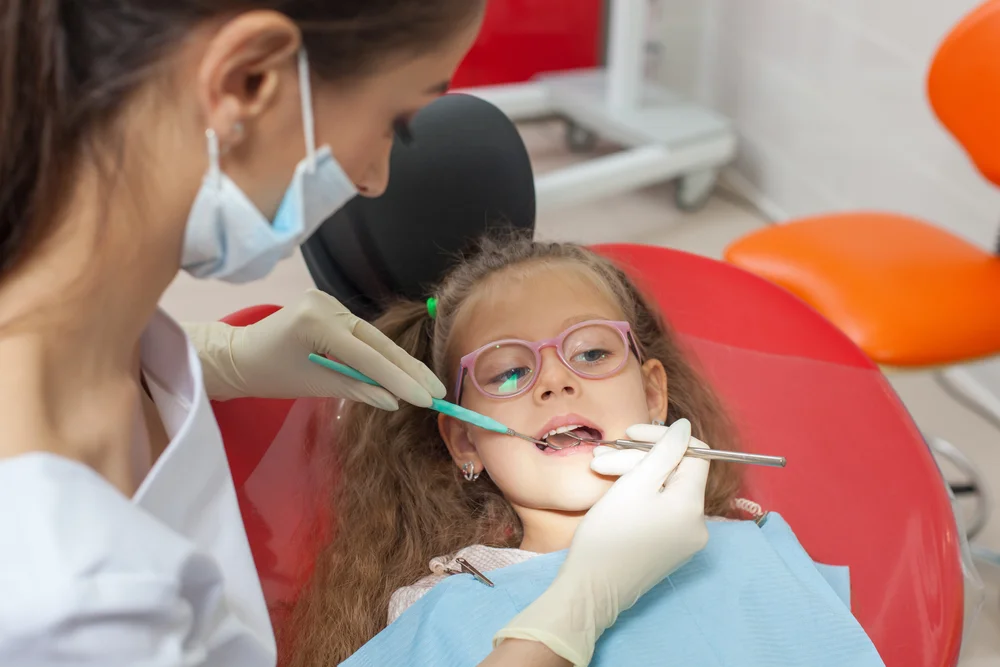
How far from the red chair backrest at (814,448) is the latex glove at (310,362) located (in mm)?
93

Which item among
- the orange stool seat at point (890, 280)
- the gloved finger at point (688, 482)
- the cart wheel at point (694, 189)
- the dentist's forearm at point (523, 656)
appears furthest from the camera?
the cart wheel at point (694, 189)

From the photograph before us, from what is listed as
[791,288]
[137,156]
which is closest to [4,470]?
[137,156]

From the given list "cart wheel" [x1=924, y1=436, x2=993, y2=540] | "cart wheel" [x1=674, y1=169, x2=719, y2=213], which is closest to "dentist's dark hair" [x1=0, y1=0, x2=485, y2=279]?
"cart wheel" [x1=924, y1=436, x2=993, y2=540]

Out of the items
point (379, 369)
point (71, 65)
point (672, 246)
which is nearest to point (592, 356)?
point (379, 369)

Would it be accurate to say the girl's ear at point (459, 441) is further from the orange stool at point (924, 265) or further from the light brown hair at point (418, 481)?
the orange stool at point (924, 265)

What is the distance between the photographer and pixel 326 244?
4.85 ft

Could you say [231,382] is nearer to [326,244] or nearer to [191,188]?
[326,244]

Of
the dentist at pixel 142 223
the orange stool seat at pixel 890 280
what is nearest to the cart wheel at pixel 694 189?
the orange stool seat at pixel 890 280

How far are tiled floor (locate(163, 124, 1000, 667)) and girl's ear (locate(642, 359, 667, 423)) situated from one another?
12.2 inches

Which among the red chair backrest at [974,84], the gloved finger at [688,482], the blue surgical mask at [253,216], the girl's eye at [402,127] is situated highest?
the girl's eye at [402,127]

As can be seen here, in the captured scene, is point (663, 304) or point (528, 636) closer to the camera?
point (528, 636)

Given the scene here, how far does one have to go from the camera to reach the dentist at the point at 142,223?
0.65 metres

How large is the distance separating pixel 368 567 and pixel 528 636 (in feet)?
1.23

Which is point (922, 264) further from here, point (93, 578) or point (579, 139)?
point (579, 139)
